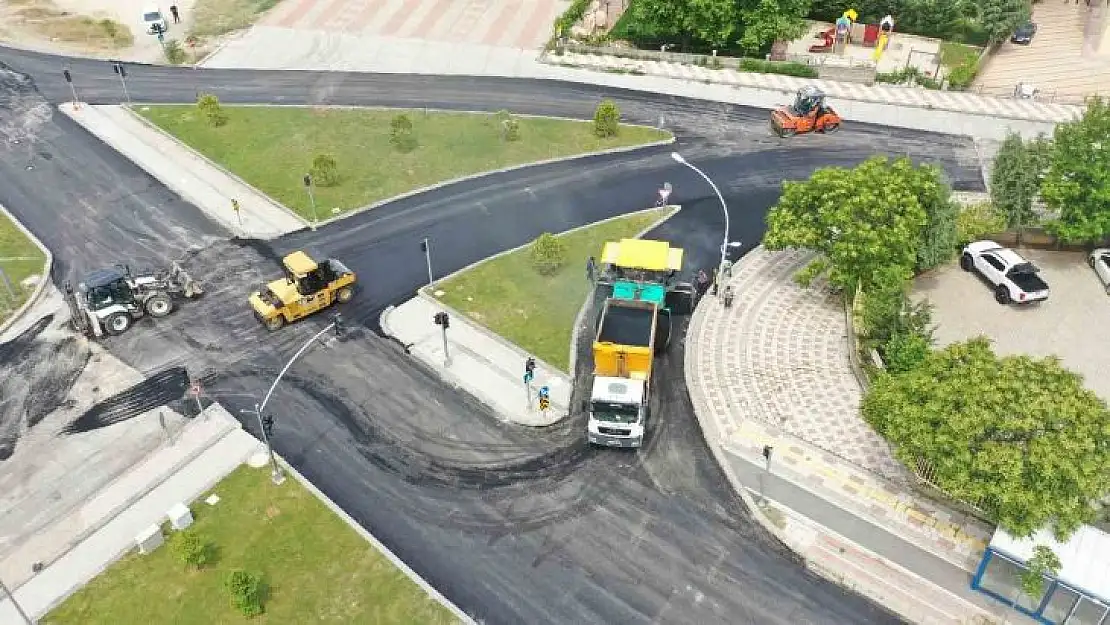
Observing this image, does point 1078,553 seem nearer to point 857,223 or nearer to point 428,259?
point 857,223

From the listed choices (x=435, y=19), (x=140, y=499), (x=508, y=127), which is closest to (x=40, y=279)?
(x=140, y=499)

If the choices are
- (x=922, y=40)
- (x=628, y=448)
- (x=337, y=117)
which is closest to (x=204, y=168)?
(x=337, y=117)

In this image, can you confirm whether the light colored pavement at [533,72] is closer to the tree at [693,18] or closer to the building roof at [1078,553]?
the tree at [693,18]

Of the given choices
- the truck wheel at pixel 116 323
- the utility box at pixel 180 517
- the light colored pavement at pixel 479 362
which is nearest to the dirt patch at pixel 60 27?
the truck wheel at pixel 116 323

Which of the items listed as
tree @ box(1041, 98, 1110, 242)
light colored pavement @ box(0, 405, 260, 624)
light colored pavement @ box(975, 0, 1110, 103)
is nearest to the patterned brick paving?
light colored pavement @ box(975, 0, 1110, 103)

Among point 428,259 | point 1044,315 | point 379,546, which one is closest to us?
point 379,546

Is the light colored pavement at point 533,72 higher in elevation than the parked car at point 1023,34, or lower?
lower
